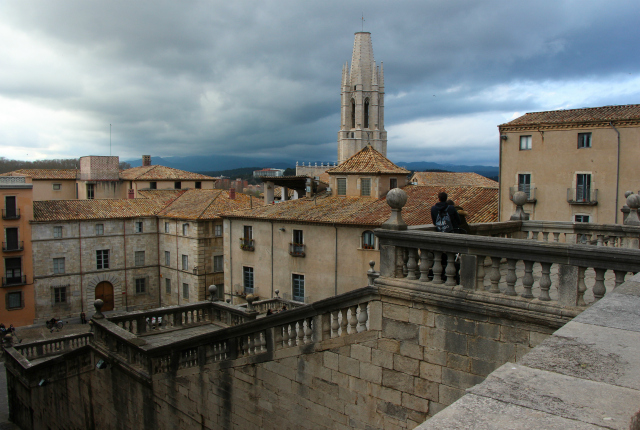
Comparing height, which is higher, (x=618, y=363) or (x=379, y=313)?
(x=618, y=363)

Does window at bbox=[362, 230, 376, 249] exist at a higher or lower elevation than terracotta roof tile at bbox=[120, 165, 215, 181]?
lower

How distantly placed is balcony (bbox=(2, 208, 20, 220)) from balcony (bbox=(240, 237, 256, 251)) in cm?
1928

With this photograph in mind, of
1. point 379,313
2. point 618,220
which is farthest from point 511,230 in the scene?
point 618,220

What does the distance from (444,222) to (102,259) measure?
140 ft

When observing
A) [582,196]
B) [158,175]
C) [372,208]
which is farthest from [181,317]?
[158,175]

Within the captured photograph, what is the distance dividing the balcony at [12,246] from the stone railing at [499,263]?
41278mm

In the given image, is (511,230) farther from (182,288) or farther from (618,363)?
(182,288)

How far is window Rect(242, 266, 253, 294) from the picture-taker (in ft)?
116

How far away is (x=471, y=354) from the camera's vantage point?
656 centimetres

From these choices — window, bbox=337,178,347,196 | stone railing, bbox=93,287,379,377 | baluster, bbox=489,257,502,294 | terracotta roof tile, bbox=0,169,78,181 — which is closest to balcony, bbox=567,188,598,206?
window, bbox=337,178,347,196

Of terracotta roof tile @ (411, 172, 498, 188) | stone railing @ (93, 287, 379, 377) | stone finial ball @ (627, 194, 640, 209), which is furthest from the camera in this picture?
terracotta roof tile @ (411, 172, 498, 188)

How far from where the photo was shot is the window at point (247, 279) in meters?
35.4

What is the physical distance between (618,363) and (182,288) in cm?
4467

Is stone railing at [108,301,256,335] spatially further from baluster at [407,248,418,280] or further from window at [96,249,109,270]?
window at [96,249,109,270]
